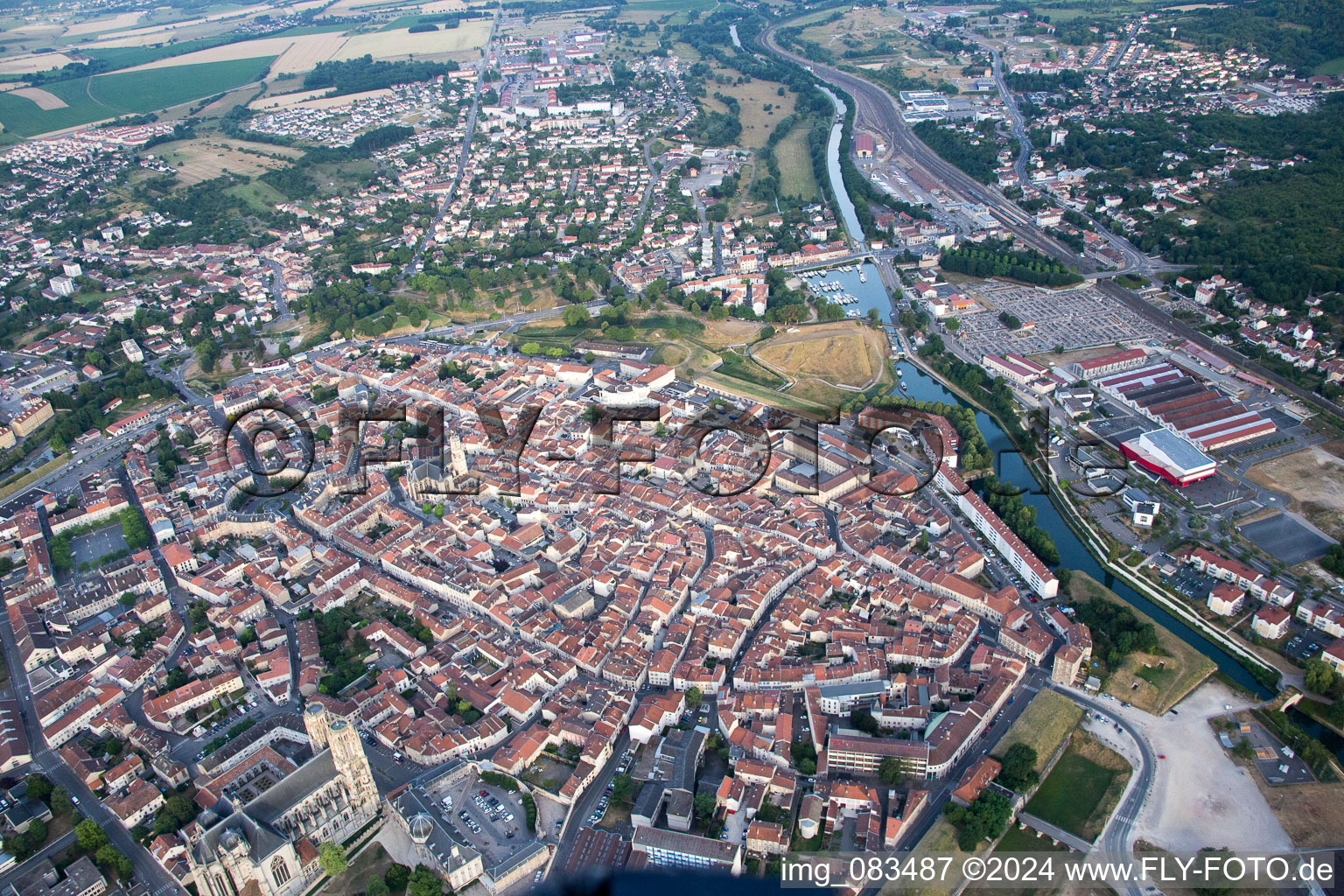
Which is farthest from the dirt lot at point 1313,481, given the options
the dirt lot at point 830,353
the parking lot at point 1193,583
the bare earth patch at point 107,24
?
the bare earth patch at point 107,24

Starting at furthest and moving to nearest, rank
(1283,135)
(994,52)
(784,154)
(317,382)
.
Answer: (994,52), (784,154), (1283,135), (317,382)

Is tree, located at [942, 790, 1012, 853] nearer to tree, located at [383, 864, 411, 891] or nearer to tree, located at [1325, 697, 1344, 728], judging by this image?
tree, located at [1325, 697, 1344, 728]

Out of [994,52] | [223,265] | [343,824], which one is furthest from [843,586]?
[994,52]

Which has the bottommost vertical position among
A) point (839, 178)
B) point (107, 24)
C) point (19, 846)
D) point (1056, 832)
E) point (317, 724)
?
point (1056, 832)

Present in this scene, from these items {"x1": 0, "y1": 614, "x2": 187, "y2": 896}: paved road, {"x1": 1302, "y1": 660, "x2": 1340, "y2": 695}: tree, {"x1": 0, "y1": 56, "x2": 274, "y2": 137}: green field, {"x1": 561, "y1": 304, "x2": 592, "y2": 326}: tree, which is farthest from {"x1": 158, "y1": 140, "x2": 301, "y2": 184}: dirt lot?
{"x1": 1302, "y1": 660, "x2": 1340, "y2": 695}: tree

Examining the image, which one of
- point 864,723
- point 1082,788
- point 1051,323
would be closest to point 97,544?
point 864,723

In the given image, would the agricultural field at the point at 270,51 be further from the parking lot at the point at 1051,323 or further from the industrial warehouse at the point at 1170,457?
the industrial warehouse at the point at 1170,457

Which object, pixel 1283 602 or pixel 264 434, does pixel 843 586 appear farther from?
pixel 264 434

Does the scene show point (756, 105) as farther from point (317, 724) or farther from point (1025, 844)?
point (317, 724)
